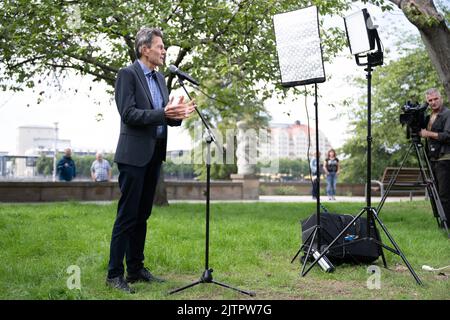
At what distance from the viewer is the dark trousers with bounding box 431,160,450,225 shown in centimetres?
724

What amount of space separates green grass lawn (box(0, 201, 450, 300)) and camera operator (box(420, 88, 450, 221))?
24.3 inches

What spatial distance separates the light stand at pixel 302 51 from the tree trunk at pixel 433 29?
3.50 meters

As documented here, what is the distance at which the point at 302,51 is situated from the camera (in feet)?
16.1

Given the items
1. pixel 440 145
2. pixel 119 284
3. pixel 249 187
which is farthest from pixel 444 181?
pixel 249 187

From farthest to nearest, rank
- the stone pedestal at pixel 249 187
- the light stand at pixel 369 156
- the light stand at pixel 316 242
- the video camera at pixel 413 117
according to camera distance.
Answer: the stone pedestal at pixel 249 187 < the video camera at pixel 413 117 < the light stand at pixel 316 242 < the light stand at pixel 369 156

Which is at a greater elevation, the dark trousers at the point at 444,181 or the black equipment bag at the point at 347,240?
the dark trousers at the point at 444,181

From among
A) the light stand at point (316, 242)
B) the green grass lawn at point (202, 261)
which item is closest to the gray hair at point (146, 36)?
the light stand at point (316, 242)

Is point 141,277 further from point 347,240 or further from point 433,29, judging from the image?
point 433,29

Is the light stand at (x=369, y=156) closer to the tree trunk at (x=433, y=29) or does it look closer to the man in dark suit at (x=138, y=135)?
the man in dark suit at (x=138, y=135)

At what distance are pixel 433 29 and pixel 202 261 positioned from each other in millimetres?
5368

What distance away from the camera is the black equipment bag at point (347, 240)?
4996 mm

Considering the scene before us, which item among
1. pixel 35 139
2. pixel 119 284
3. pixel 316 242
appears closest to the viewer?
pixel 119 284
